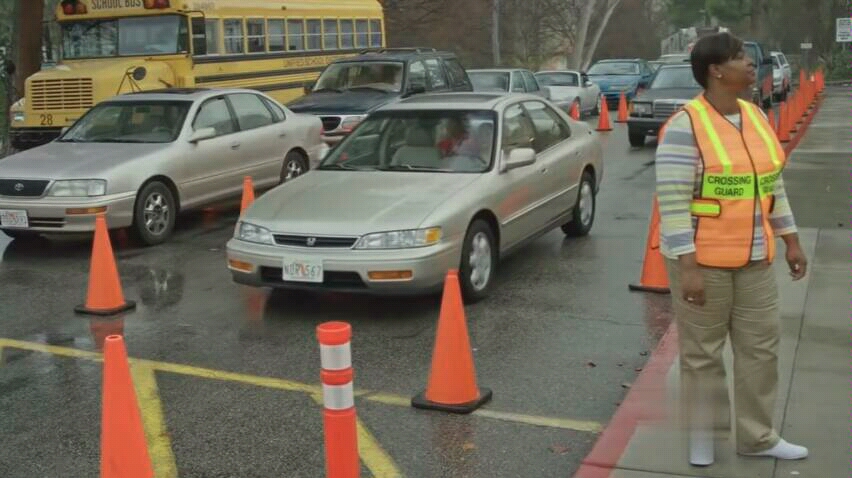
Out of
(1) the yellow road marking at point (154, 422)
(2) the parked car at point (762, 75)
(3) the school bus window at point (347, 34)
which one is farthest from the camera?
(2) the parked car at point (762, 75)

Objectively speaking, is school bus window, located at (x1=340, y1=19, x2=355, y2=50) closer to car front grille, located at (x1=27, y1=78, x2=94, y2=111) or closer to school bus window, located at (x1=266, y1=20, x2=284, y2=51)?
school bus window, located at (x1=266, y1=20, x2=284, y2=51)

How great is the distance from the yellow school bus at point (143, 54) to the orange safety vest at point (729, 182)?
12548mm

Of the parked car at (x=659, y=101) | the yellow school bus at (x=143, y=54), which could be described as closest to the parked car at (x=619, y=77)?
the parked car at (x=659, y=101)

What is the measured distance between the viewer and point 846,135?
17.5 metres

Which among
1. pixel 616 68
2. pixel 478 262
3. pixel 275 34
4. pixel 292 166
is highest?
pixel 275 34

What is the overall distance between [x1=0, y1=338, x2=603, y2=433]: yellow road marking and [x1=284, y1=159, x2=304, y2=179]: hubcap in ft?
18.8

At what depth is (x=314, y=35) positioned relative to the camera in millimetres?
19547

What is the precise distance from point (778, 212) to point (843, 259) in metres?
4.36

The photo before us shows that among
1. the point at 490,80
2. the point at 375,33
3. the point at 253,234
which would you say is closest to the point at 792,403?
the point at 253,234

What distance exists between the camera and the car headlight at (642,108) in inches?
690

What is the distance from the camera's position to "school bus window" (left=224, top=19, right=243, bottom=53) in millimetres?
16719

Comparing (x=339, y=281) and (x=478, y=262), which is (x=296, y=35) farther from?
(x=339, y=281)

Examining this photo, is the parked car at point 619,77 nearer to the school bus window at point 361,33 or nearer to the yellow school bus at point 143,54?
the school bus window at point 361,33

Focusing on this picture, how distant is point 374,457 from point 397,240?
2365mm
